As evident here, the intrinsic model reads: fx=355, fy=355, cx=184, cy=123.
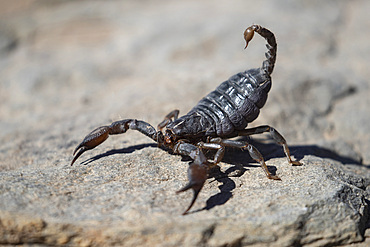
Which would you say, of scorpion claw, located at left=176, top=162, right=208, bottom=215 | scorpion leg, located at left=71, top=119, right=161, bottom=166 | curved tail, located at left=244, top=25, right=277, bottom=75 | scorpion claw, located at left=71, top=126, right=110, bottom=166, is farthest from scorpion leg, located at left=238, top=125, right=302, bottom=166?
scorpion claw, located at left=71, top=126, right=110, bottom=166

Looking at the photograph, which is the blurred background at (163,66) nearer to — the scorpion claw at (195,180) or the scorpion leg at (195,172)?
the scorpion leg at (195,172)

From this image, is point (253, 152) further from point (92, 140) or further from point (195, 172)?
point (92, 140)

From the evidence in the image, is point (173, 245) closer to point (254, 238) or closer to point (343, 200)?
point (254, 238)

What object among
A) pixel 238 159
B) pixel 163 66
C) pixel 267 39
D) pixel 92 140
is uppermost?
pixel 163 66

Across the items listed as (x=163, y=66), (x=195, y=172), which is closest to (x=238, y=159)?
(x=195, y=172)

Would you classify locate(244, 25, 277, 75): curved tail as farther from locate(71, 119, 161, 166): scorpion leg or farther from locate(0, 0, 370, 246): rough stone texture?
locate(71, 119, 161, 166): scorpion leg

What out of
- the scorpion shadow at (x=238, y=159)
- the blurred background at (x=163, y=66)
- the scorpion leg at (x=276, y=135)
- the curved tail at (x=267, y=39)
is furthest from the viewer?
the blurred background at (x=163, y=66)

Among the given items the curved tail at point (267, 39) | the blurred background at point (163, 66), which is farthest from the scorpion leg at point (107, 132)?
the curved tail at point (267, 39)
